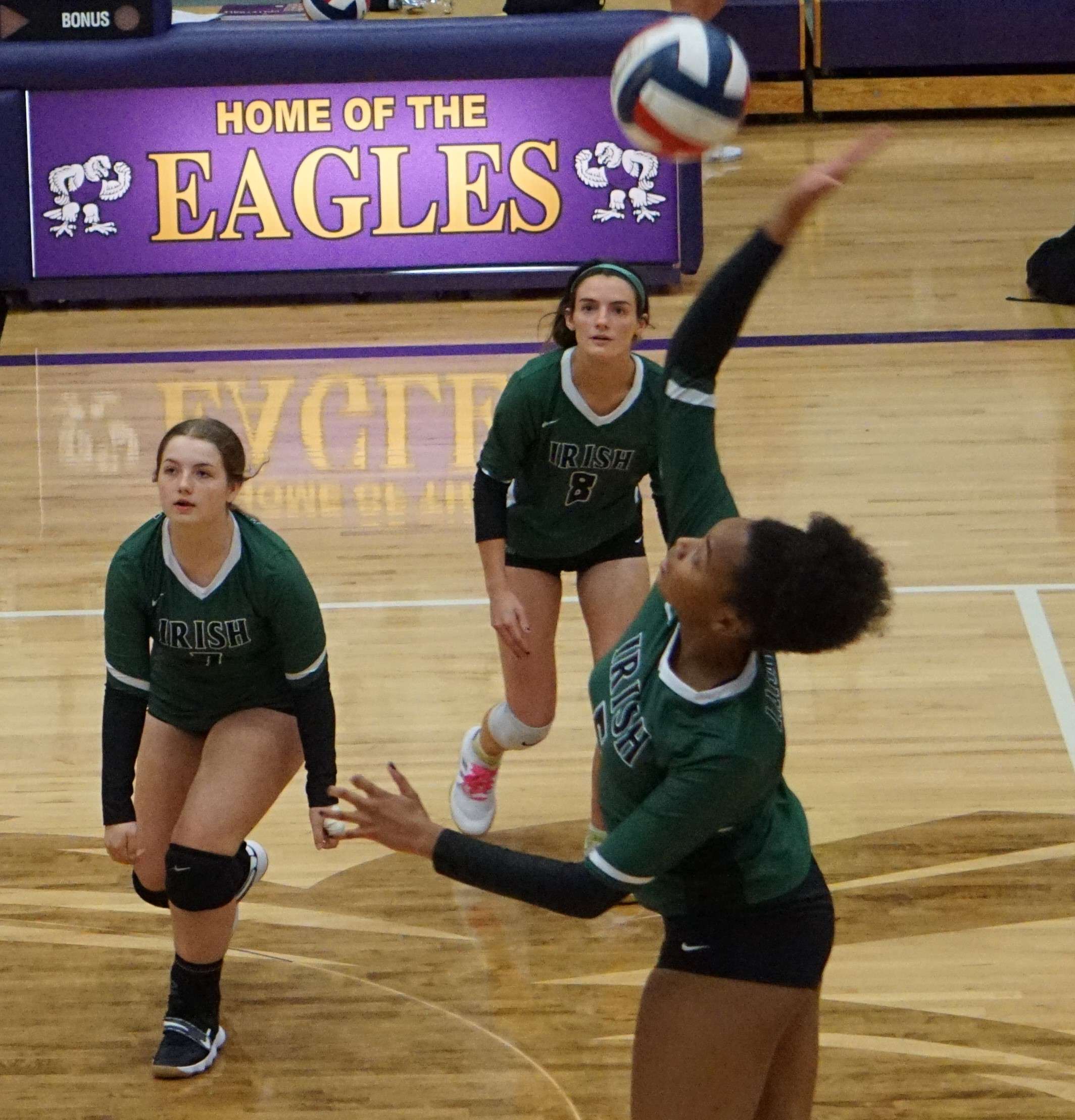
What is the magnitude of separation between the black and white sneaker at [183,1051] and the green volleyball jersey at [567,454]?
57.1 inches

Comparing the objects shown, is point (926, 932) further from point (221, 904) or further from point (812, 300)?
point (812, 300)

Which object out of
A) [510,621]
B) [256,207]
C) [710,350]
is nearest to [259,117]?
[256,207]

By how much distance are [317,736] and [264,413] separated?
4.81 metres

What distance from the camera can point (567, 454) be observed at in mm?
4305

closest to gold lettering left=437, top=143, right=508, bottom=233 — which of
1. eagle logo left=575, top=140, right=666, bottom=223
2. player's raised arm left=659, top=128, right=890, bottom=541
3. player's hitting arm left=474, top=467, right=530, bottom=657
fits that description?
eagle logo left=575, top=140, right=666, bottom=223

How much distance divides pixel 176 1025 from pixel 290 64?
6994 mm

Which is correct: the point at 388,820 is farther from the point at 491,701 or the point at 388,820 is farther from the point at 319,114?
the point at 319,114

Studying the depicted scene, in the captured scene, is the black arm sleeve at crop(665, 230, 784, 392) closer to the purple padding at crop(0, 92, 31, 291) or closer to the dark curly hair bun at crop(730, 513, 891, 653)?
the dark curly hair bun at crop(730, 513, 891, 653)

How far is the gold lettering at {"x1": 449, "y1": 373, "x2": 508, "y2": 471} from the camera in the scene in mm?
7617

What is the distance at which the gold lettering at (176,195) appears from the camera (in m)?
9.78

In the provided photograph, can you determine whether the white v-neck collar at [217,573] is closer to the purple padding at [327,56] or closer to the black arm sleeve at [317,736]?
the black arm sleeve at [317,736]

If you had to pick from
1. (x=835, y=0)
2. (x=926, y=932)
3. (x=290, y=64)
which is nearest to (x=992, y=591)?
(x=926, y=932)

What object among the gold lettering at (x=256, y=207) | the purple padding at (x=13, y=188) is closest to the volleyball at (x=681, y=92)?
the gold lettering at (x=256, y=207)

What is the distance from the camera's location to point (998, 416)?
7.98 m
